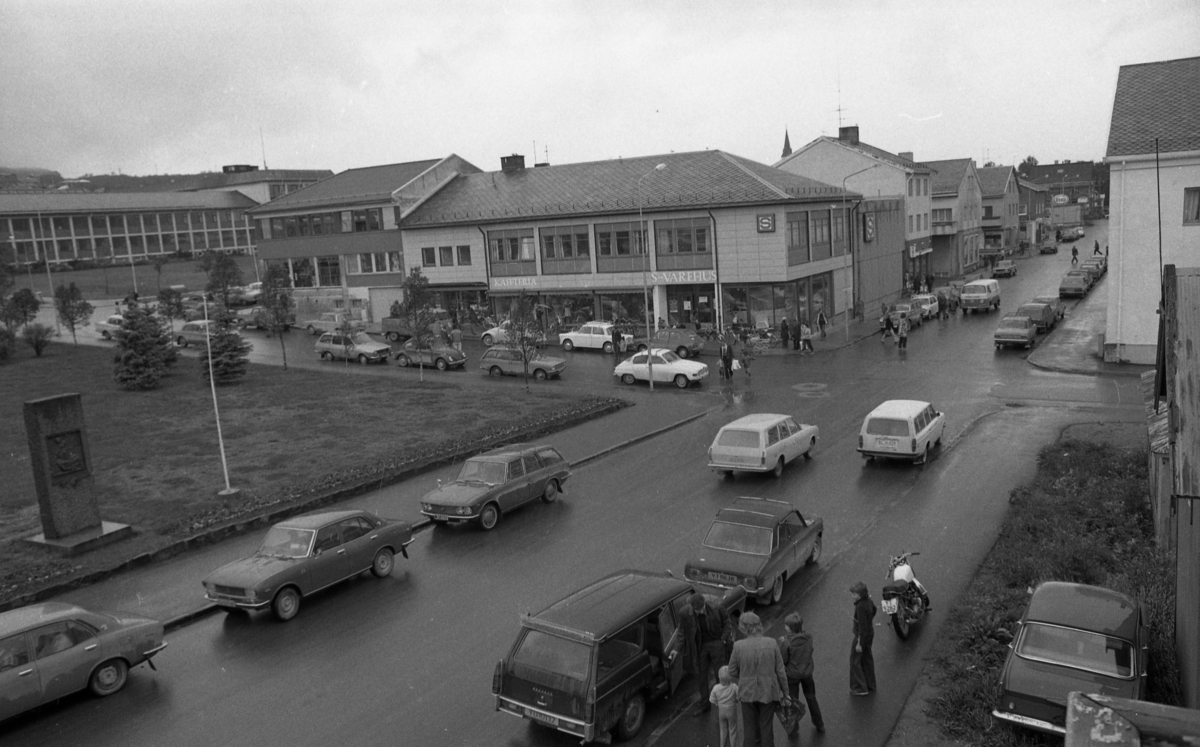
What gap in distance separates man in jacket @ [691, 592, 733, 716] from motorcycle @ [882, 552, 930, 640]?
2976 mm

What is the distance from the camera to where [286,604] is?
1485 cm

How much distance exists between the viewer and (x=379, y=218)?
59.8m

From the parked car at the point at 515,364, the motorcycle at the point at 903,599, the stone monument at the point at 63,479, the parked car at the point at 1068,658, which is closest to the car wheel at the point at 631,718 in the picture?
the parked car at the point at 1068,658

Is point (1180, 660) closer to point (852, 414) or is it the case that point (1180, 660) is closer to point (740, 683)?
point (740, 683)

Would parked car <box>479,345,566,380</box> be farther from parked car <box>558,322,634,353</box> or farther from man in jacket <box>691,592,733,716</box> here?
man in jacket <box>691,592,733,716</box>

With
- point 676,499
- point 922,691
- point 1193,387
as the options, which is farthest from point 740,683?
point 676,499

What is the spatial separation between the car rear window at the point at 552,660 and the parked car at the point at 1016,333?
35.8 meters

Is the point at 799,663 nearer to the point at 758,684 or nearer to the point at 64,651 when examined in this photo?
the point at 758,684

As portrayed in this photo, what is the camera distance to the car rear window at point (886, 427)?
22.2m

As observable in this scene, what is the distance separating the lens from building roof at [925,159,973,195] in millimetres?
80250

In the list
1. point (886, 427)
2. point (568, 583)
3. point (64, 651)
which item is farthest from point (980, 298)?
point (64, 651)

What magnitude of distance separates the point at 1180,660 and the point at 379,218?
55197mm

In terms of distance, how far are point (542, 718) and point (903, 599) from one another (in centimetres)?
582

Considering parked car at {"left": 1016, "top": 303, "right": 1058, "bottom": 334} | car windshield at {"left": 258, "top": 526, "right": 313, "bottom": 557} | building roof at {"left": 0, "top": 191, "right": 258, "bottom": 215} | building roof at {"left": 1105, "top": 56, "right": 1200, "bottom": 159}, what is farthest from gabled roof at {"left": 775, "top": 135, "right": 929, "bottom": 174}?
building roof at {"left": 0, "top": 191, "right": 258, "bottom": 215}
